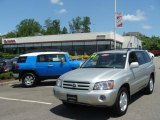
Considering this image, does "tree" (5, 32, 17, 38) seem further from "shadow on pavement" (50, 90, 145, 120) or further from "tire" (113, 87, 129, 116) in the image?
"tire" (113, 87, 129, 116)

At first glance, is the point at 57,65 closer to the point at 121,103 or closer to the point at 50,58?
the point at 50,58

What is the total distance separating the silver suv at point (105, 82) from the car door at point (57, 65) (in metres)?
5.31

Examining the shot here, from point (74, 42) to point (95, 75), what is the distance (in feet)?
163

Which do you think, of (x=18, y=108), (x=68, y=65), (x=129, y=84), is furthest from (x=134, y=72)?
(x=68, y=65)

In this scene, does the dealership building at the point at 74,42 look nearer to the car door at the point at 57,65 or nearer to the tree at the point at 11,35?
the car door at the point at 57,65

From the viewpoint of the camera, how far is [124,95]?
759 centimetres

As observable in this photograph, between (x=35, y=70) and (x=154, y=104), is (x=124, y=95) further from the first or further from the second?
(x=35, y=70)

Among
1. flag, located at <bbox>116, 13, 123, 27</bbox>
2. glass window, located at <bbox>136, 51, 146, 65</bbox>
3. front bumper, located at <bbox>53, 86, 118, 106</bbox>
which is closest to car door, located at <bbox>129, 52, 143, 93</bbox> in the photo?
glass window, located at <bbox>136, 51, 146, 65</bbox>

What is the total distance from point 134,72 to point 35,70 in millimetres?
6802

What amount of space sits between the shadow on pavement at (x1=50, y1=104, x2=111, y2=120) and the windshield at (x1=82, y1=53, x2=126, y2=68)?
4.20ft

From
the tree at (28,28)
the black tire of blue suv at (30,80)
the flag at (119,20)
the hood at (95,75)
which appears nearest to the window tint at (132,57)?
the hood at (95,75)

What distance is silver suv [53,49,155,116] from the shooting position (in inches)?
269

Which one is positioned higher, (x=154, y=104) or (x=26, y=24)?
(x=26, y=24)

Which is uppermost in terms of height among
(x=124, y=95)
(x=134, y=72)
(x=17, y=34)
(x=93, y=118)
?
(x=17, y=34)
